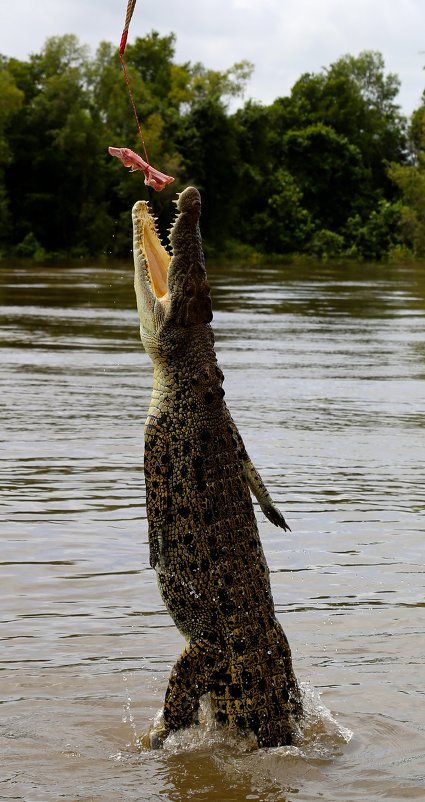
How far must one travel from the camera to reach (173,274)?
5391 millimetres

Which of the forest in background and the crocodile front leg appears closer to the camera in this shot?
the crocodile front leg

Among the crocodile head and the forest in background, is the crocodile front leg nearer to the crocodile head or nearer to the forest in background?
the crocodile head

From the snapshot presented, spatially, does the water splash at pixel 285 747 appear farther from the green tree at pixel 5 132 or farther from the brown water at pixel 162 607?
the green tree at pixel 5 132

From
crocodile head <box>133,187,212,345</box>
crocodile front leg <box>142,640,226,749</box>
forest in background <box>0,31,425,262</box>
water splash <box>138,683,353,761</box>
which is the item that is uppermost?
forest in background <box>0,31,425,262</box>

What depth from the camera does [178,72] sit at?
3765 inches

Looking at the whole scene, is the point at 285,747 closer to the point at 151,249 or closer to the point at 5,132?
the point at 151,249

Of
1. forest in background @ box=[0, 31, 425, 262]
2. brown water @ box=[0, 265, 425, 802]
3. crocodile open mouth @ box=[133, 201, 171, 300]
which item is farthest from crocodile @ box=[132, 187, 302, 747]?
forest in background @ box=[0, 31, 425, 262]

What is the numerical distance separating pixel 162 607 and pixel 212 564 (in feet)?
6.88

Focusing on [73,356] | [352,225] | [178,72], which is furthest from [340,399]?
[178,72]

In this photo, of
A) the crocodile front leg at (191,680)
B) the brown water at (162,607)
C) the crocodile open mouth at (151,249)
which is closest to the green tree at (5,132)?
the brown water at (162,607)

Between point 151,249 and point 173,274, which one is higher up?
point 151,249

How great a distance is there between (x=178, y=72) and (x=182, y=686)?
9422 centimetres

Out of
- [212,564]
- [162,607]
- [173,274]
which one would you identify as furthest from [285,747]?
[173,274]

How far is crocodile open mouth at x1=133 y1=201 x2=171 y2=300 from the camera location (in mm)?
5516
